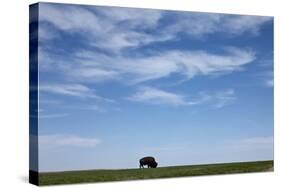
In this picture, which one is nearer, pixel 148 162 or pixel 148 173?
pixel 148 173

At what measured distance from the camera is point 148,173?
14000 millimetres

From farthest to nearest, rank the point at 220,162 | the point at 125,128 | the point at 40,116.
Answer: the point at 220,162 < the point at 125,128 < the point at 40,116

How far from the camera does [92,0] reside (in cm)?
1398

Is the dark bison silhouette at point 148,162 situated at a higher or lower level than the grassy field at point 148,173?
higher

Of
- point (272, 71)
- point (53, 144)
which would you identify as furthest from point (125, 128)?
point (272, 71)

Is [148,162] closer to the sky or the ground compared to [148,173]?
closer to the sky

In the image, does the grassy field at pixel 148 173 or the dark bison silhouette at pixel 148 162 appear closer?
the grassy field at pixel 148 173

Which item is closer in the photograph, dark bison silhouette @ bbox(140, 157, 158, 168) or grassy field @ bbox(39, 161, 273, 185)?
grassy field @ bbox(39, 161, 273, 185)

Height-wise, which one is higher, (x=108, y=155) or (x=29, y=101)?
(x=29, y=101)

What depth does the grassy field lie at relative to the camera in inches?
517

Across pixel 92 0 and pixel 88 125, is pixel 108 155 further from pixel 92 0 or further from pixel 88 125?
pixel 92 0

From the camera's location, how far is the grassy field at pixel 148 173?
43.1 ft

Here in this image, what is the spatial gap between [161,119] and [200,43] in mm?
1739

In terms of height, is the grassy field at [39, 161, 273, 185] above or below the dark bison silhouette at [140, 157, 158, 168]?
below
